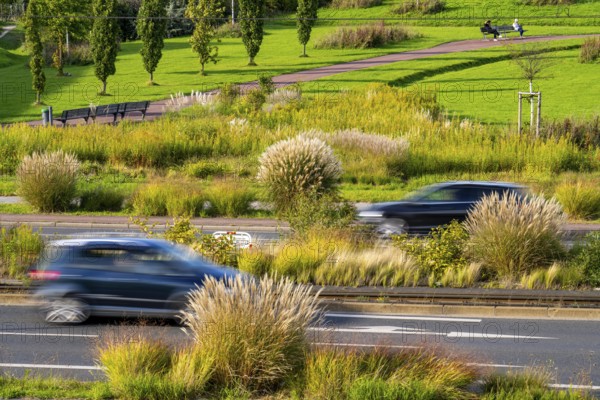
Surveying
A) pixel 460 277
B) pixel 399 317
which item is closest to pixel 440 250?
pixel 460 277

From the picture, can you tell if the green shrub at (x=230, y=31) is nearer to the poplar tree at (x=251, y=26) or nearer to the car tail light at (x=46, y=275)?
the poplar tree at (x=251, y=26)

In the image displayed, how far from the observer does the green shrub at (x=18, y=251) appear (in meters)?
18.2

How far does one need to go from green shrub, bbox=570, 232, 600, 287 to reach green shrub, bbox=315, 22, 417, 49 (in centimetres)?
4905

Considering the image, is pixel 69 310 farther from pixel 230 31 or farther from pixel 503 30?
pixel 230 31

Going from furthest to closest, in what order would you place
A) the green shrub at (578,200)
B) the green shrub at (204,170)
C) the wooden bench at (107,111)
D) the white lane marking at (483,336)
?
1. the wooden bench at (107,111)
2. the green shrub at (204,170)
3. the green shrub at (578,200)
4. the white lane marking at (483,336)

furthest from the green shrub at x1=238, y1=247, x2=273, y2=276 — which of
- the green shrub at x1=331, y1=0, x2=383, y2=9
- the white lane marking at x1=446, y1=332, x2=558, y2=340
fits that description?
the green shrub at x1=331, y1=0, x2=383, y2=9

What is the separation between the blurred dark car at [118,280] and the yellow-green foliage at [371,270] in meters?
2.92

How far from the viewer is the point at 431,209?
21.3 m

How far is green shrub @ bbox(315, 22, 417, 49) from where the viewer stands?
65812 mm

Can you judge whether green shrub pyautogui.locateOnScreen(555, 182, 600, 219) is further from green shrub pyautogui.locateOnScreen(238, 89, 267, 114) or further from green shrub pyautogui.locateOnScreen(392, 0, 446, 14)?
green shrub pyautogui.locateOnScreen(392, 0, 446, 14)

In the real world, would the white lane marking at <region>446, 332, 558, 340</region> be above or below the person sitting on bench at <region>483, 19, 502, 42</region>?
below

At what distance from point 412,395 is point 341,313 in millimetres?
5784

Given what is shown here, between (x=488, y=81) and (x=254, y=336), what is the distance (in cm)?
4091

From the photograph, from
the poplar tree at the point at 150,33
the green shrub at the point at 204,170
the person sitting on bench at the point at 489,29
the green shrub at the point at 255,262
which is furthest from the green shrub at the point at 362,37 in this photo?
the green shrub at the point at 255,262
